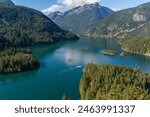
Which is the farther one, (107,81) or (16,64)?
(16,64)

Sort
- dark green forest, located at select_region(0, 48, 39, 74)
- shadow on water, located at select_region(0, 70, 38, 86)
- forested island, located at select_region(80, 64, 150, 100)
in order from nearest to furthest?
forested island, located at select_region(80, 64, 150, 100) < shadow on water, located at select_region(0, 70, 38, 86) < dark green forest, located at select_region(0, 48, 39, 74)

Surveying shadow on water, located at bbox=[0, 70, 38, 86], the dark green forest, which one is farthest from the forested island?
the dark green forest

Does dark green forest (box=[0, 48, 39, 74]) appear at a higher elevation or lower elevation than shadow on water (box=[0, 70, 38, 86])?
higher

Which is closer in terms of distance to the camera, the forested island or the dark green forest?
the forested island

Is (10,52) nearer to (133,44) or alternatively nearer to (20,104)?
(133,44)

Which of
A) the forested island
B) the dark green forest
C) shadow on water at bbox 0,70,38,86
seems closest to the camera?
the forested island

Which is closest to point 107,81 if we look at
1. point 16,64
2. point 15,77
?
point 15,77

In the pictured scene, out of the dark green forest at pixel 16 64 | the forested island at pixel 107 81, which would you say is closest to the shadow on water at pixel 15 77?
the dark green forest at pixel 16 64

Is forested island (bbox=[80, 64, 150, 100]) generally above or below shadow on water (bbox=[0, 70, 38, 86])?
above

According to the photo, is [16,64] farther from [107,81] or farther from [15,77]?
[107,81]

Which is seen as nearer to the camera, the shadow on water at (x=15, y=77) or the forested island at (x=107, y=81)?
the forested island at (x=107, y=81)

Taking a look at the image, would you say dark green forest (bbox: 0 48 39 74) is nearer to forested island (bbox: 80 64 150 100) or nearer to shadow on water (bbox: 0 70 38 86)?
shadow on water (bbox: 0 70 38 86)

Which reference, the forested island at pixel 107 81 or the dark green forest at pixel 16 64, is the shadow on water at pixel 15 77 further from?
the forested island at pixel 107 81
